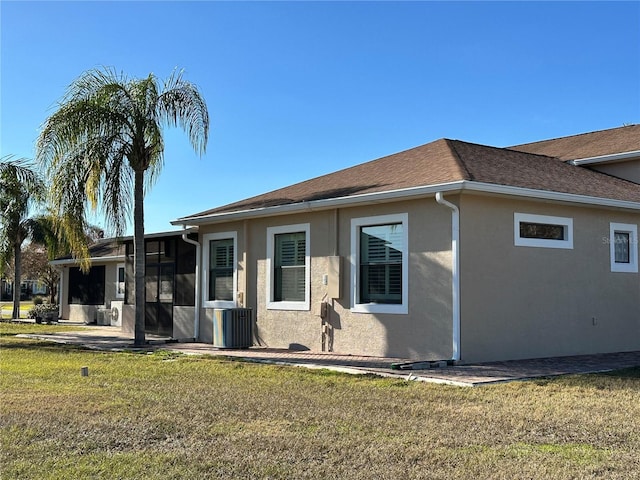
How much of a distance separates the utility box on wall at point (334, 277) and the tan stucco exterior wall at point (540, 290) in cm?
278

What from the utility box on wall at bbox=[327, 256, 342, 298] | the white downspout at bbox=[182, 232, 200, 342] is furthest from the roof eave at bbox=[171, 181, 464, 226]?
the utility box on wall at bbox=[327, 256, 342, 298]

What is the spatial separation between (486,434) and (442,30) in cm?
1059

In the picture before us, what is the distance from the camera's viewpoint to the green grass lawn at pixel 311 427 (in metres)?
5.29

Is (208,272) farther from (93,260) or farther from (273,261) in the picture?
(93,260)

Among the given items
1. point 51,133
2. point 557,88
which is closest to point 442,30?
point 557,88

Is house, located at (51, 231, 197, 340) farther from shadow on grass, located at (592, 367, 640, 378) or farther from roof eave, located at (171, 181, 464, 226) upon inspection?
shadow on grass, located at (592, 367, 640, 378)

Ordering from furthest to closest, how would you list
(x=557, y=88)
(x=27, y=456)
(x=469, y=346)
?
(x=557, y=88) < (x=469, y=346) < (x=27, y=456)

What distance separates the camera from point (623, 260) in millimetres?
14234

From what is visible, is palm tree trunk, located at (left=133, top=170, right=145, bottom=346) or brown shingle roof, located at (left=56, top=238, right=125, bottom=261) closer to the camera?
palm tree trunk, located at (left=133, top=170, right=145, bottom=346)

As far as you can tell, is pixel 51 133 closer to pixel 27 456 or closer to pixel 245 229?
pixel 245 229

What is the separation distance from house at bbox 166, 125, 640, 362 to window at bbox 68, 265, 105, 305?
41.5 feet

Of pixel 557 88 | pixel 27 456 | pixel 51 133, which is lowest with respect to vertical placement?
pixel 27 456

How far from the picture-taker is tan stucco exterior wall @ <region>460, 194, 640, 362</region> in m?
11.8

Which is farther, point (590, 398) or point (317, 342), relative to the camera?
point (317, 342)
